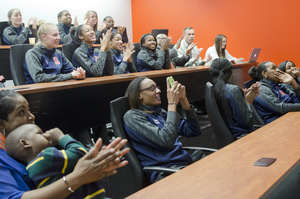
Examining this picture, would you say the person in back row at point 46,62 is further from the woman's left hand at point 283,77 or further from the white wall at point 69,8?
the white wall at point 69,8

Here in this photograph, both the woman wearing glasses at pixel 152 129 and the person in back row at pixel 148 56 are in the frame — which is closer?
the woman wearing glasses at pixel 152 129

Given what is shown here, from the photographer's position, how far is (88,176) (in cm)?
84

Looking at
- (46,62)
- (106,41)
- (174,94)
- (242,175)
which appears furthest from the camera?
(106,41)

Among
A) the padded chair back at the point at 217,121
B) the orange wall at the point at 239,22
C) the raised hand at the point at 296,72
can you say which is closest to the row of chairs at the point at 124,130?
the padded chair back at the point at 217,121

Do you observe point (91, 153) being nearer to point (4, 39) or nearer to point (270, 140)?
point (270, 140)

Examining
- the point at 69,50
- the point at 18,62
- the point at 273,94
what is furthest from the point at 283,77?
the point at 18,62

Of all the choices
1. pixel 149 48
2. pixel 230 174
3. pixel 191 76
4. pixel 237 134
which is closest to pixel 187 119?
pixel 237 134

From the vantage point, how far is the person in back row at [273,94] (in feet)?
7.89

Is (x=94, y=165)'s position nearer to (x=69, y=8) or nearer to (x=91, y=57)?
(x=91, y=57)

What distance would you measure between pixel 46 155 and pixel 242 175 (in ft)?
2.20

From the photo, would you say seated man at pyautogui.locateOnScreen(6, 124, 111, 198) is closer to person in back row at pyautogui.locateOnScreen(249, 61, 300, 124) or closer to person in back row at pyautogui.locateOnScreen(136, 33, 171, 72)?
person in back row at pyautogui.locateOnScreen(249, 61, 300, 124)

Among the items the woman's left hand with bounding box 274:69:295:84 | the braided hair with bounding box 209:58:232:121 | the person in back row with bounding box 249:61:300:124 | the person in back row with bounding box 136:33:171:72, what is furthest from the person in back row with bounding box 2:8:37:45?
the woman's left hand with bounding box 274:69:295:84

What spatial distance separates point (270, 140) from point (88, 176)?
981mm

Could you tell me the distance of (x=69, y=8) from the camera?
6.42 meters
